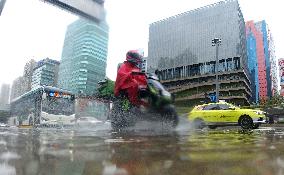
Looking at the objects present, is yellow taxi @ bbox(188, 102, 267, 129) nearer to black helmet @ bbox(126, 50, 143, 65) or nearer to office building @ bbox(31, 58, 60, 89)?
black helmet @ bbox(126, 50, 143, 65)

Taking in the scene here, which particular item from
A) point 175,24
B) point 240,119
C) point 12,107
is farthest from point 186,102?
point 240,119

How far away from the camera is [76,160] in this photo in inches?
94.8

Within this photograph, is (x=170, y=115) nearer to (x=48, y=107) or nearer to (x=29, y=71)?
(x=48, y=107)

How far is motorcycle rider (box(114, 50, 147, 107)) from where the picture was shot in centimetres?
973

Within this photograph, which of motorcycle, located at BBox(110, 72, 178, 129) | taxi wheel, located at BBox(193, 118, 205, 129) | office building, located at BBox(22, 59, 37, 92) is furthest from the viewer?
office building, located at BBox(22, 59, 37, 92)

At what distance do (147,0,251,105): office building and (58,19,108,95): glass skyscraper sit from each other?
27000 millimetres

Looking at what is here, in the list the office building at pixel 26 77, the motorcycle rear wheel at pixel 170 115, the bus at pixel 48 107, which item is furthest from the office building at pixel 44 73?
the motorcycle rear wheel at pixel 170 115

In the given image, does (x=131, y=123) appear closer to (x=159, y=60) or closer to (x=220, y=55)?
(x=220, y=55)

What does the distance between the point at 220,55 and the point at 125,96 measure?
8128cm

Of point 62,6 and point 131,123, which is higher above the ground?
point 62,6

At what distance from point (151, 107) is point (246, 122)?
5285mm

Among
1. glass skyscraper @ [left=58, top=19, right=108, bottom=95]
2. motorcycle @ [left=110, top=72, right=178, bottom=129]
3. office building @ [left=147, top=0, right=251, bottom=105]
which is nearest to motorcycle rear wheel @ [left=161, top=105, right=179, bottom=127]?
motorcycle @ [left=110, top=72, right=178, bottom=129]

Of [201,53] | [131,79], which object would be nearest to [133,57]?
[131,79]

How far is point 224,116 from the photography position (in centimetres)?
1314
